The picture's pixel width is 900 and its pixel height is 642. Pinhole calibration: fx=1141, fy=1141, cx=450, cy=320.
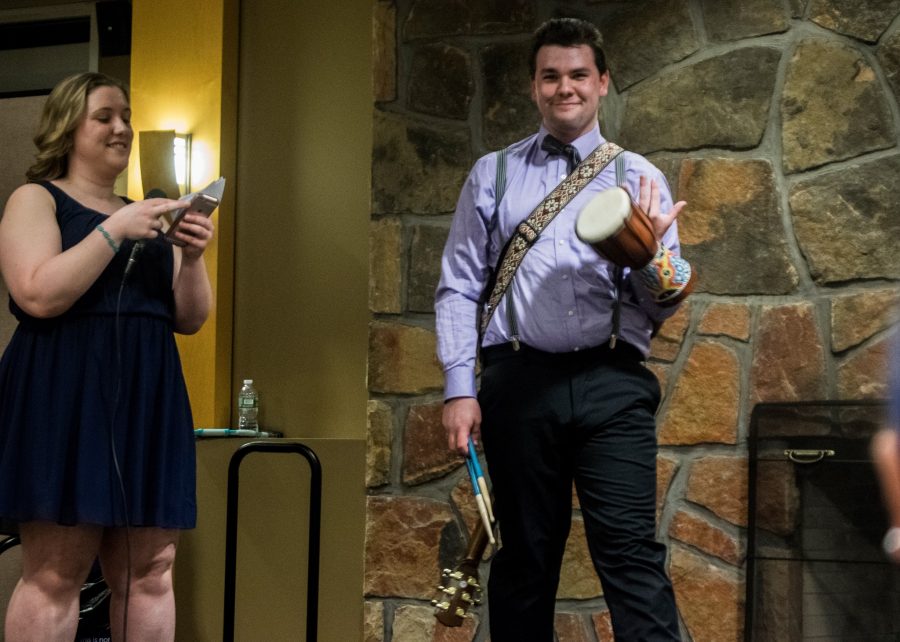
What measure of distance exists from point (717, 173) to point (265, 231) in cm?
175

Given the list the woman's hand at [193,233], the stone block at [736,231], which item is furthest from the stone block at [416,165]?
the woman's hand at [193,233]

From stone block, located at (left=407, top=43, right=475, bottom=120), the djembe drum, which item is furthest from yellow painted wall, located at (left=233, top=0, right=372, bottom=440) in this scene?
the djembe drum

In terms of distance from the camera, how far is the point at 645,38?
12.4 ft

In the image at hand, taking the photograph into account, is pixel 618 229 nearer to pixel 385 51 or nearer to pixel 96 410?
pixel 96 410

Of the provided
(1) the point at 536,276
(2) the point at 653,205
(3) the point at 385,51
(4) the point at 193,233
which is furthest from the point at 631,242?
(3) the point at 385,51

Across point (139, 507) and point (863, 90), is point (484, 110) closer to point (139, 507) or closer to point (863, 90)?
point (863, 90)

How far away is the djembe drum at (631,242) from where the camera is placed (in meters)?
2.28

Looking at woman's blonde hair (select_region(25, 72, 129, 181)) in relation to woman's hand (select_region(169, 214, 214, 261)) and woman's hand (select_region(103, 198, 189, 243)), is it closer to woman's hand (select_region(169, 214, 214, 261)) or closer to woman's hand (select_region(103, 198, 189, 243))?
woman's hand (select_region(103, 198, 189, 243))

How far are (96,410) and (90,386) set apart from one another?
0.18 feet

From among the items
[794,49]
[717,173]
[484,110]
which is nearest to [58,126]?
[484,110]

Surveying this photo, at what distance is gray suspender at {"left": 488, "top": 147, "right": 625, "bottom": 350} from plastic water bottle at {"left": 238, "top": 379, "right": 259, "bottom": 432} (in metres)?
1.91

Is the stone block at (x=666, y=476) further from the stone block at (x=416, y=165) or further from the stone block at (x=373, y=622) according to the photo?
the stone block at (x=416, y=165)

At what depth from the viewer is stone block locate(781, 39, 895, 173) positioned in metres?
3.56

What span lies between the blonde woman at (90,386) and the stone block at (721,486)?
67.0 inches
